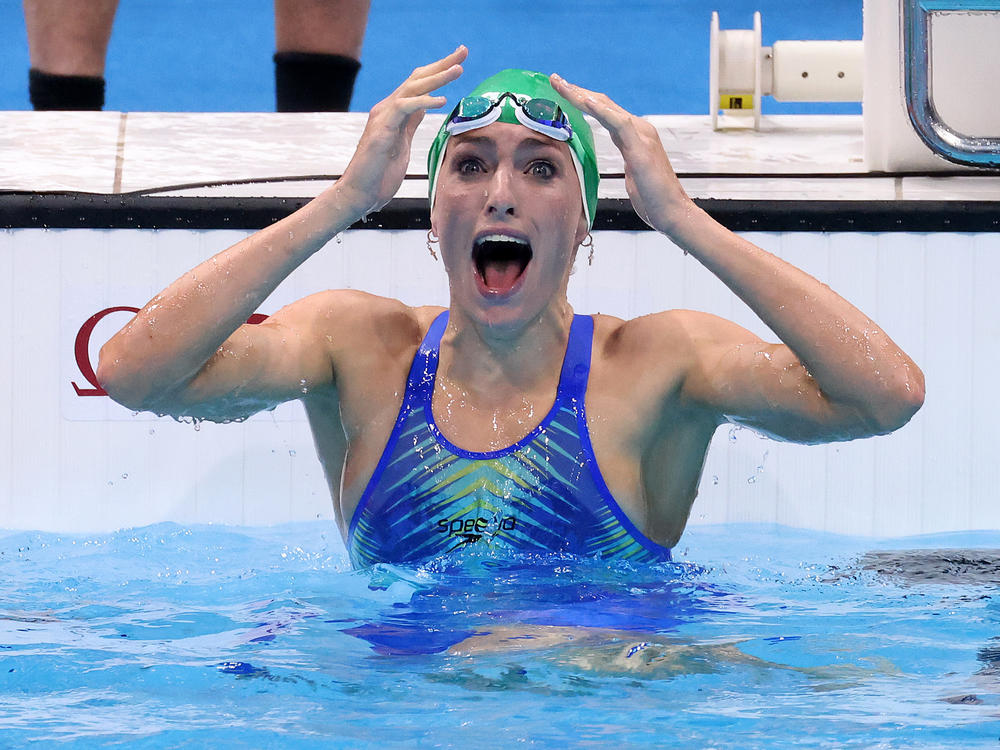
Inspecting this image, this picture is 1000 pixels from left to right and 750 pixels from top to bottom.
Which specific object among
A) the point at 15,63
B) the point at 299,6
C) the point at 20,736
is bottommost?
the point at 20,736

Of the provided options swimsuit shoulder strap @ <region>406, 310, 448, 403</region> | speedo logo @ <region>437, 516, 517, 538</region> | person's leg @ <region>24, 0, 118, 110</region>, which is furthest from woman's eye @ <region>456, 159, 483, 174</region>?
person's leg @ <region>24, 0, 118, 110</region>

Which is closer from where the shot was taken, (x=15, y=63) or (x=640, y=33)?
(x=15, y=63)

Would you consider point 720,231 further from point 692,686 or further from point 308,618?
point 308,618

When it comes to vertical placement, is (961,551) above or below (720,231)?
below

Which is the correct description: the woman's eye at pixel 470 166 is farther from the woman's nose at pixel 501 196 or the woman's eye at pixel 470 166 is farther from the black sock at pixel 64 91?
the black sock at pixel 64 91

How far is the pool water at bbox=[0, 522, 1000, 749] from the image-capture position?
1.68 meters

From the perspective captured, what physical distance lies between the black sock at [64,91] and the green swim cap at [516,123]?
346cm

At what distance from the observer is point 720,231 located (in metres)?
2.16

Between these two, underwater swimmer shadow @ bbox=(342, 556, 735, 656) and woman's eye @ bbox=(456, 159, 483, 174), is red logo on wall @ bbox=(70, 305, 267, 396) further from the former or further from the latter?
woman's eye @ bbox=(456, 159, 483, 174)

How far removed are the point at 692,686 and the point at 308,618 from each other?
0.78 metres

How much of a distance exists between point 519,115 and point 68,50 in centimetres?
362

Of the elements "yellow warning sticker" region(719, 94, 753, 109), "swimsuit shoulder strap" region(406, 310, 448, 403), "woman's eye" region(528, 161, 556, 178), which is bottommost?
"swimsuit shoulder strap" region(406, 310, 448, 403)

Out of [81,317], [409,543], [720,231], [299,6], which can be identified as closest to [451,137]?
[720,231]

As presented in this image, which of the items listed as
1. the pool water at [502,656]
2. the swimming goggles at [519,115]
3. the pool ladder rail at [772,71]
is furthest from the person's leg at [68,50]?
the swimming goggles at [519,115]
